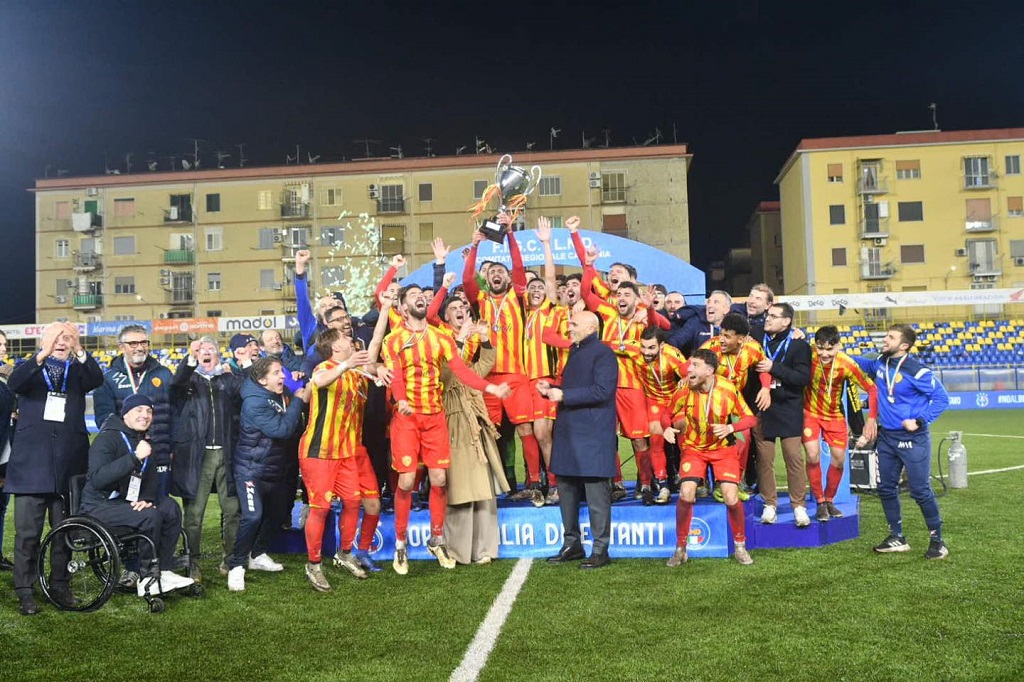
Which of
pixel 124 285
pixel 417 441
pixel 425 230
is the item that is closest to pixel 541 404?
pixel 417 441

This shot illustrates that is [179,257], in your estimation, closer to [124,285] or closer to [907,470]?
[124,285]

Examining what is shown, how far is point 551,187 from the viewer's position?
49.2 m

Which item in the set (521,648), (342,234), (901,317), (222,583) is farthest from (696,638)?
(342,234)

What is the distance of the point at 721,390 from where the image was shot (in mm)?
6621

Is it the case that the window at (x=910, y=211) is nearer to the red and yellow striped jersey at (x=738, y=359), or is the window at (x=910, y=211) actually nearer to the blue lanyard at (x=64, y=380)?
the red and yellow striped jersey at (x=738, y=359)

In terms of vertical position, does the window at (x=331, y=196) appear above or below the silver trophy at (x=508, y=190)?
above

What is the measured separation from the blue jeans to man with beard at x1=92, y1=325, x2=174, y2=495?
5720 millimetres

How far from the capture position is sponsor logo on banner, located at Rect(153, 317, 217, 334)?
126ft

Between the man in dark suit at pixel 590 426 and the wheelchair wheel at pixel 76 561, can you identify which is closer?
the wheelchair wheel at pixel 76 561

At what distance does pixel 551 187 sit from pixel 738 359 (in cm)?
4293

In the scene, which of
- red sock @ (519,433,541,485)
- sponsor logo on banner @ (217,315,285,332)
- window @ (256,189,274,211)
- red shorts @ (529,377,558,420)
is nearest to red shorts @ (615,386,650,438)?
red shorts @ (529,377,558,420)

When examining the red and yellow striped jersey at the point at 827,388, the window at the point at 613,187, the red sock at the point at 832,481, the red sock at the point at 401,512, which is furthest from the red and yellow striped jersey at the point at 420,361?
the window at the point at 613,187

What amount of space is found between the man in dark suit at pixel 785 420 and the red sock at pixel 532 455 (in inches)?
79.5

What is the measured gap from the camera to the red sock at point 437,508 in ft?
22.7
